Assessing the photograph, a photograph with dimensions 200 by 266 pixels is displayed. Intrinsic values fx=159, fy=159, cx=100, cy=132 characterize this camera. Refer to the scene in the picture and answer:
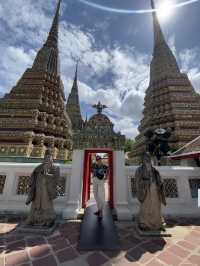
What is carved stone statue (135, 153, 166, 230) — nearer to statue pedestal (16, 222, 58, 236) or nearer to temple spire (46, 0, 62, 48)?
statue pedestal (16, 222, 58, 236)

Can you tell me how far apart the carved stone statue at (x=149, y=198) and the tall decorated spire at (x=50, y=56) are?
3008cm

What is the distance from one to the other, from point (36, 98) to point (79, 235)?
79.0 ft

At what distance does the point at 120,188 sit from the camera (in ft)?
20.8

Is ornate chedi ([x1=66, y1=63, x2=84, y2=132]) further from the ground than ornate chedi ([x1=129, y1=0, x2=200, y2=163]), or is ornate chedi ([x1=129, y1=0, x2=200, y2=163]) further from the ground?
ornate chedi ([x1=66, y1=63, x2=84, y2=132])

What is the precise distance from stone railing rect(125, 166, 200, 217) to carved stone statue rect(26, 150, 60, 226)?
10.2 feet

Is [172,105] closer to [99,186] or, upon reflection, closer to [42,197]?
[99,186]

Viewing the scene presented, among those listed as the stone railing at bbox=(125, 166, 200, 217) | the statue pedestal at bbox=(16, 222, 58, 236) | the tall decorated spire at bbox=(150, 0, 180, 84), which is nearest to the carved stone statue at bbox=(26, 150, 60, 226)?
the statue pedestal at bbox=(16, 222, 58, 236)

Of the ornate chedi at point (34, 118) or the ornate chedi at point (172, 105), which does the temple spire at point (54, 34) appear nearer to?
the ornate chedi at point (34, 118)

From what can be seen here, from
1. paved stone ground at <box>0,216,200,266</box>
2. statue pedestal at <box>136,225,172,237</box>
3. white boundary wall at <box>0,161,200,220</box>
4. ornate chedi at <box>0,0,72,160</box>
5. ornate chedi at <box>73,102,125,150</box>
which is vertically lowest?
paved stone ground at <box>0,216,200,266</box>

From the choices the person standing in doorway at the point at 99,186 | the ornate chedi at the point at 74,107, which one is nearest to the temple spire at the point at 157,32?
the ornate chedi at the point at 74,107

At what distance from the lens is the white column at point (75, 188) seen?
5.82m

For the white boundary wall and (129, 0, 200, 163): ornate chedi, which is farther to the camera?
(129, 0, 200, 163): ornate chedi

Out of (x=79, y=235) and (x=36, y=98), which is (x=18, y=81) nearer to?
(x=36, y=98)

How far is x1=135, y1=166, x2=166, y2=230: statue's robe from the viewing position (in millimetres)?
4625
